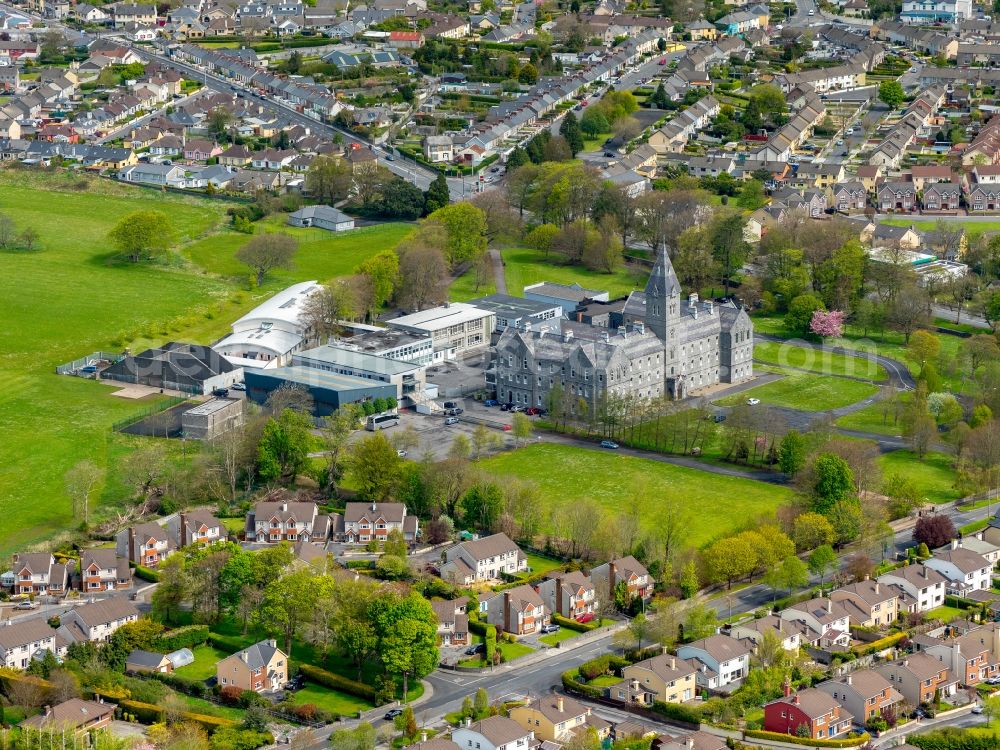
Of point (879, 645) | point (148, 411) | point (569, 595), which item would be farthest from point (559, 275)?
point (879, 645)

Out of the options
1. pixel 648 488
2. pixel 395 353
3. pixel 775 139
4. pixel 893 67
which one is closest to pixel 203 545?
pixel 648 488

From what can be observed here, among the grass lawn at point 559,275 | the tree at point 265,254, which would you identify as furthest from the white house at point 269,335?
the grass lawn at point 559,275

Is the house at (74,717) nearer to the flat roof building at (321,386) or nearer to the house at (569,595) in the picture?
the house at (569,595)

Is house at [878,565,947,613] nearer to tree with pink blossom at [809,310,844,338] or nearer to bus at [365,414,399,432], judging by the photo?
bus at [365,414,399,432]

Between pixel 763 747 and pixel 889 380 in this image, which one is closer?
pixel 763 747

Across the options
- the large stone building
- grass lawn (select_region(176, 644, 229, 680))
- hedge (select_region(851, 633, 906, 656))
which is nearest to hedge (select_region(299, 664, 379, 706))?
grass lawn (select_region(176, 644, 229, 680))

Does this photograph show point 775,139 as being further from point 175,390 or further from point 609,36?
point 175,390
